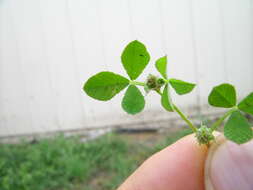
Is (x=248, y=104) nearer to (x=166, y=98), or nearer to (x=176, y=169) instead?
(x=166, y=98)

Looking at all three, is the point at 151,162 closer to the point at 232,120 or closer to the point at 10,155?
the point at 232,120

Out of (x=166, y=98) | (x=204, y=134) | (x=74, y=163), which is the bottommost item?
(x=74, y=163)

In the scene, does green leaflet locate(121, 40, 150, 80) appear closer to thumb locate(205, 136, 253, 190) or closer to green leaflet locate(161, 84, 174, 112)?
green leaflet locate(161, 84, 174, 112)

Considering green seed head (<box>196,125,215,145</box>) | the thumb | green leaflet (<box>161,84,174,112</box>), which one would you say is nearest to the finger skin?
the thumb

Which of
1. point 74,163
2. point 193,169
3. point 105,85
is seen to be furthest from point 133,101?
point 74,163

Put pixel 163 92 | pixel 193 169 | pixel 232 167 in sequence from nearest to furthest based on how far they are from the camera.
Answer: pixel 163 92, pixel 232 167, pixel 193 169

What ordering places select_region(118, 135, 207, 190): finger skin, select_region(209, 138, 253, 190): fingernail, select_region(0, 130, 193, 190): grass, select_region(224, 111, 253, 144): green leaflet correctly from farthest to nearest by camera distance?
1. select_region(0, 130, 193, 190): grass
2. select_region(118, 135, 207, 190): finger skin
3. select_region(209, 138, 253, 190): fingernail
4. select_region(224, 111, 253, 144): green leaflet
